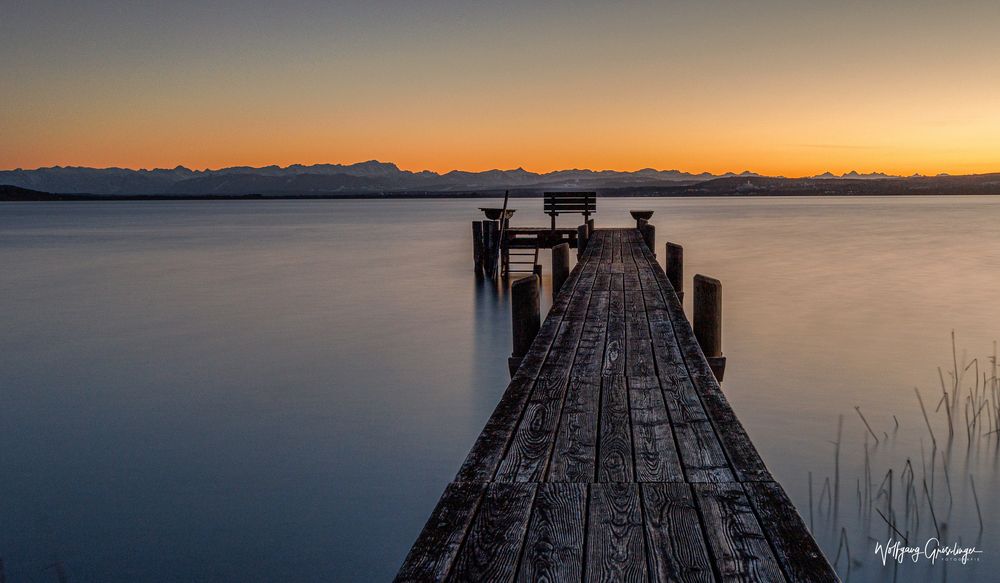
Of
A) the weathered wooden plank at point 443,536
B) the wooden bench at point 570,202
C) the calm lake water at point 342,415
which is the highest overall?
the wooden bench at point 570,202

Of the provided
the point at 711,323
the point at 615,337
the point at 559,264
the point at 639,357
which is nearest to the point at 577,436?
the point at 639,357

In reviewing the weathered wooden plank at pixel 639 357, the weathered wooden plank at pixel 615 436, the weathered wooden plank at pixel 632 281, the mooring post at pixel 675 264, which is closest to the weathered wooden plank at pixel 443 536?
the weathered wooden plank at pixel 615 436

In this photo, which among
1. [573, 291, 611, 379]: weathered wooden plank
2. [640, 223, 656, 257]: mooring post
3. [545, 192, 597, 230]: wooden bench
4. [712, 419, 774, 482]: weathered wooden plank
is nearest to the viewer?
[712, 419, 774, 482]: weathered wooden plank

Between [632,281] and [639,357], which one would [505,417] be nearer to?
[639,357]

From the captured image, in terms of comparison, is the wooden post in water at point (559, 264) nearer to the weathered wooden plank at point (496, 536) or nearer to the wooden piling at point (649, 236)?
the wooden piling at point (649, 236)

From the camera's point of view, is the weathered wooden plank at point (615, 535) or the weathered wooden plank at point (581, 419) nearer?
the weathered wooden plank at point (615, 535)

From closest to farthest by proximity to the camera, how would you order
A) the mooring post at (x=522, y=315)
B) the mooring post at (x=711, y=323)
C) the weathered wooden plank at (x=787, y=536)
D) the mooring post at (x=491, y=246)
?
1. the weathered wooden plank at (x=787, y=536)
2. the mooring post at (x=522, y=315)
3. the mooring post at (x=711, y=323)
4. the mooring post at (x=491, y=246)

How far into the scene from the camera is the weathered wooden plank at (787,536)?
8.56 feet

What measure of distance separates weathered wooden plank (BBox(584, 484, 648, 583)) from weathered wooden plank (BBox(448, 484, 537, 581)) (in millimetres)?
266

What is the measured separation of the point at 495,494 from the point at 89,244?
4360 centimetres

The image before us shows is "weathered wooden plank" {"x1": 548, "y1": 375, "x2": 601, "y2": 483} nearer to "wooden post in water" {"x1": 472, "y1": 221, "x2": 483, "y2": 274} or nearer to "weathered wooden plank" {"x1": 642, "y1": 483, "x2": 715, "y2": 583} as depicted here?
"weathered wooden plank" {"x1": 642, "y1": 483, "x2": 715, "y2": 583}

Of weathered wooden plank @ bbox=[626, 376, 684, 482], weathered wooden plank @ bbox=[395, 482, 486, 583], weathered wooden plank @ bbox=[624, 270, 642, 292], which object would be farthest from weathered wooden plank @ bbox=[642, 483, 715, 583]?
weathered wooden plank @ bbox=[624, 270, 642, 292]

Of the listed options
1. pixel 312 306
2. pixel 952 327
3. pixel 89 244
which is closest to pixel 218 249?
pixel 89 244

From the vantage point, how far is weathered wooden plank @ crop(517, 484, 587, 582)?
2656 mm
